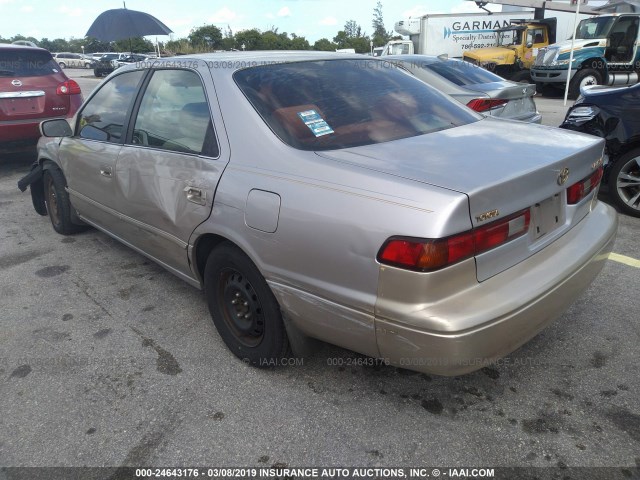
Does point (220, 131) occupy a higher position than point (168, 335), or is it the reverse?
point (220, 131)

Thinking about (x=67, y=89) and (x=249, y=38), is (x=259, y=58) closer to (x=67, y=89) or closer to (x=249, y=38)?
(x=67, y=89)

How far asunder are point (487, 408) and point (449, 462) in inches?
16.0

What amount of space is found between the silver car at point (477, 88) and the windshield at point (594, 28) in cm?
1167

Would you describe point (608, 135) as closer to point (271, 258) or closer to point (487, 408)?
point (487, 408)

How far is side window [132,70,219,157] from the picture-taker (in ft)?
8.82

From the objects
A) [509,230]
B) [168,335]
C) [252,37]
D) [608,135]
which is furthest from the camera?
[252,37]

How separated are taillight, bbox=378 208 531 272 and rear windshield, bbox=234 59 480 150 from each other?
27.5 inches

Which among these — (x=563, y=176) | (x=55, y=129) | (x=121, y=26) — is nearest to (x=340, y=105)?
(x=563, y=176)

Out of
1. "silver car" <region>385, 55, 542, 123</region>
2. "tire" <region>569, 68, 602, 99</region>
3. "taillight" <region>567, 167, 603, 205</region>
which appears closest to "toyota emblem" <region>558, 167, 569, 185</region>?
"taillight" <region>567, 167, 603, 205</region>

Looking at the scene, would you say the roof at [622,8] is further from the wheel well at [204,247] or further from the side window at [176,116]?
the wheel well at [204,247]

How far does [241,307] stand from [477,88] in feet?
17.8

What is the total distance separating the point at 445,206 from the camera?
5.75ft

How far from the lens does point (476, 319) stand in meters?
1.83

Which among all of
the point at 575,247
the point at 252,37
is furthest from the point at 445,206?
the point at 252,37
